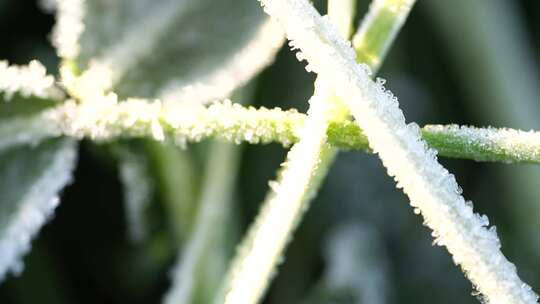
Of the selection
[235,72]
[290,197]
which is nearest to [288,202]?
[290,197]

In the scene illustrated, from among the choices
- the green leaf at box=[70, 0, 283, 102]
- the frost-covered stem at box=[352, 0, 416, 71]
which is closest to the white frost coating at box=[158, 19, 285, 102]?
the green leaf at box=[70, 0, 283, 102]

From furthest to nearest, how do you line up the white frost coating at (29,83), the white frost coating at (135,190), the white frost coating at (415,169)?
the white frost coating at (135,190) < the white frost coating at (29,83) < the white frost coating at (415,169)

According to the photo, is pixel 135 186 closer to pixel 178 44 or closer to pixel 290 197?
pixel 178 44

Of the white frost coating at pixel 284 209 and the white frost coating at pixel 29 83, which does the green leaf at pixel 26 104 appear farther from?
the white frost coating at pixel 284 209

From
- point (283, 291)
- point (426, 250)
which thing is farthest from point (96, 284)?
point (426, 250)

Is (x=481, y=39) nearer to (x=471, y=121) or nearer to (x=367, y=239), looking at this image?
(x=471, y=121)

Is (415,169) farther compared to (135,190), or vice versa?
(135,190)

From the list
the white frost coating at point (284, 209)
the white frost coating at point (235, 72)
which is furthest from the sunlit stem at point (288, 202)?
the white frost coating at point (235, 72)
